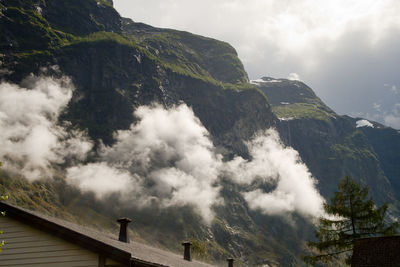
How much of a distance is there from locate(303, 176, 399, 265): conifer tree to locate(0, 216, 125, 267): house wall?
838 inches

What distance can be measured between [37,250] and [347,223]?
2476 cm

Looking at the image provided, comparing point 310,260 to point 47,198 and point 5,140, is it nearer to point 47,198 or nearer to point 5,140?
point 47,198

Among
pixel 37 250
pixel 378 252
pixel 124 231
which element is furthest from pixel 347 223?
pixel 37 250

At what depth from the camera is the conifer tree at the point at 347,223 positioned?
29.9 meters

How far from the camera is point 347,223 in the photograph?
32188mm

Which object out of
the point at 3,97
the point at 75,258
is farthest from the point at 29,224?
the point at 3,97

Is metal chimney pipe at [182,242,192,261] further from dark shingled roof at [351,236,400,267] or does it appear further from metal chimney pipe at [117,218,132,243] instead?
Answer: dark shingled roof at [351,236,400,267]

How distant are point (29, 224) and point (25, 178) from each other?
162 meters

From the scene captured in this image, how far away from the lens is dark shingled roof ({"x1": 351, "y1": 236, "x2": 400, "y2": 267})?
2103 cm

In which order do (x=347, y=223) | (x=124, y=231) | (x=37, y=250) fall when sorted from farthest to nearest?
1. (x=347, y=223)
2. (x=124, y=231)
3. (x=37, y=250)

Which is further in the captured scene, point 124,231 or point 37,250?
point 124,231

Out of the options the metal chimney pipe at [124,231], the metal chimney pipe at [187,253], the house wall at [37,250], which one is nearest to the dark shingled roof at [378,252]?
the metal chimney pipe at [187,253]

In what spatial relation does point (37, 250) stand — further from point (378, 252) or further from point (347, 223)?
point (347, 223)

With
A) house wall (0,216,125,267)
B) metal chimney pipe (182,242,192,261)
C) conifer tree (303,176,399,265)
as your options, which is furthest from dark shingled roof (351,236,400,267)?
house wall (0,216,125,267)
